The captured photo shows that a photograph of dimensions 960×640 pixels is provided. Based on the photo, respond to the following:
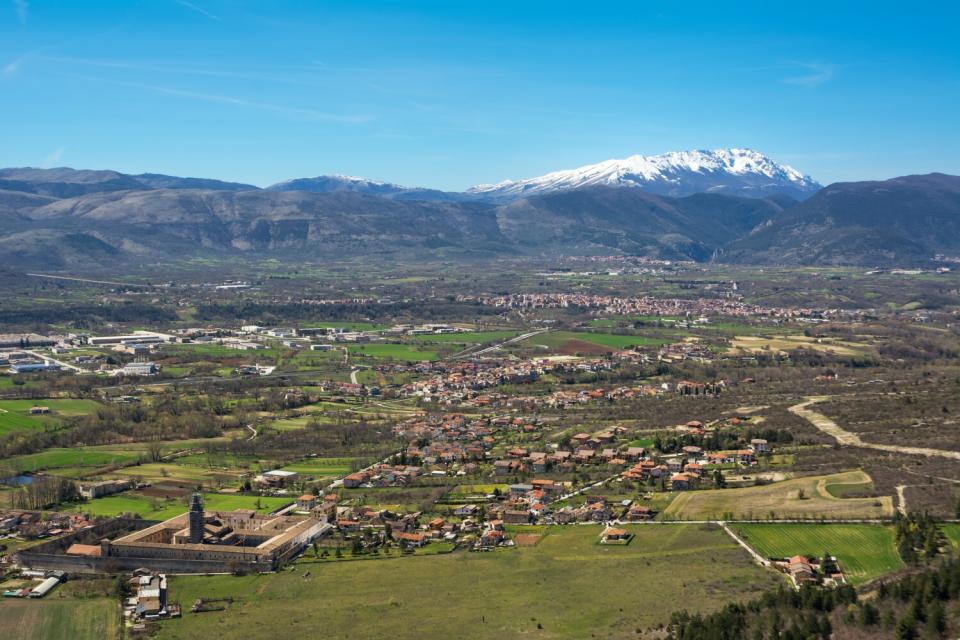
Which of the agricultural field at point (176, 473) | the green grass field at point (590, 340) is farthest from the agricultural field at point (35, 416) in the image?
the green grass field at point (590, 340)

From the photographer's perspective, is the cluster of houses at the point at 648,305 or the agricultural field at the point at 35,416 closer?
the agricultural field at the point at 35,416

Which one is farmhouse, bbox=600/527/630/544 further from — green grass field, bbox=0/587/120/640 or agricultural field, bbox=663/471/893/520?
green grass field, bbox=0/587/120/640

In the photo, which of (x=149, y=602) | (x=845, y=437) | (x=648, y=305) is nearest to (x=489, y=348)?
(x=648, y=305)

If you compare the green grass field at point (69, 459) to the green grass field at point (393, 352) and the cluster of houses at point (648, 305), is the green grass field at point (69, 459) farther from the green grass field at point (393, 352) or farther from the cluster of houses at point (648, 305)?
the cluster of houses at point (648, 305)

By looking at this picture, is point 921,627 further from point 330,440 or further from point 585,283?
point 585,283

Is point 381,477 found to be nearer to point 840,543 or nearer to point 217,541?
point 217,541

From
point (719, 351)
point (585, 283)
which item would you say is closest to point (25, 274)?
point (585, 283)
